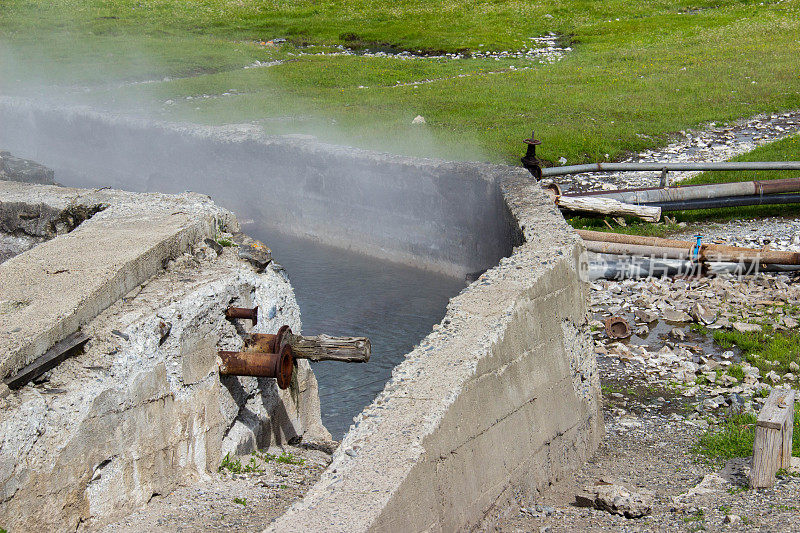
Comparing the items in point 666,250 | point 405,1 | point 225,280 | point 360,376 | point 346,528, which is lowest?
point 360,376

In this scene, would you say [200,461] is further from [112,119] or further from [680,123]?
[680,123]

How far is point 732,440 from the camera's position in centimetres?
735

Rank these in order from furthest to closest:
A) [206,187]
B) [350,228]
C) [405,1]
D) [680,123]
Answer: [405,1]
[680,123]
[206,187]
[350,228]

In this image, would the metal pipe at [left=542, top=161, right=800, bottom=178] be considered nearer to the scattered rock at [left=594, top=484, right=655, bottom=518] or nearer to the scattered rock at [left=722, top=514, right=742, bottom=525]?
→ the scattered rock at [left=594, top=484, right=655, bottom=518]

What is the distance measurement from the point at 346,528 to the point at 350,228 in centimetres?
996

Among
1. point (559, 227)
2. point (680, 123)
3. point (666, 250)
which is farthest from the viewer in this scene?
point (680, 123)

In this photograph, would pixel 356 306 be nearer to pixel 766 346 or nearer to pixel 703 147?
pixel 766 346

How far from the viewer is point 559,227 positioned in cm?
792

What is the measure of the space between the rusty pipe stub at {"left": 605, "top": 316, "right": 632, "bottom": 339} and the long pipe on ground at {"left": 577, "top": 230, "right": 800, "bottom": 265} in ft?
5.30

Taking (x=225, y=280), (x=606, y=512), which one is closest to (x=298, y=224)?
(x=225, y=280)

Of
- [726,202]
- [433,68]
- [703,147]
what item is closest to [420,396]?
[726,202]

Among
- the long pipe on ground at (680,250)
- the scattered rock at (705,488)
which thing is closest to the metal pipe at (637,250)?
the long pipe on ground at (680,250)

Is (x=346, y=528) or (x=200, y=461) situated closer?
(x=346, y=528)

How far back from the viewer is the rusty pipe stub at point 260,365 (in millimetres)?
5754
